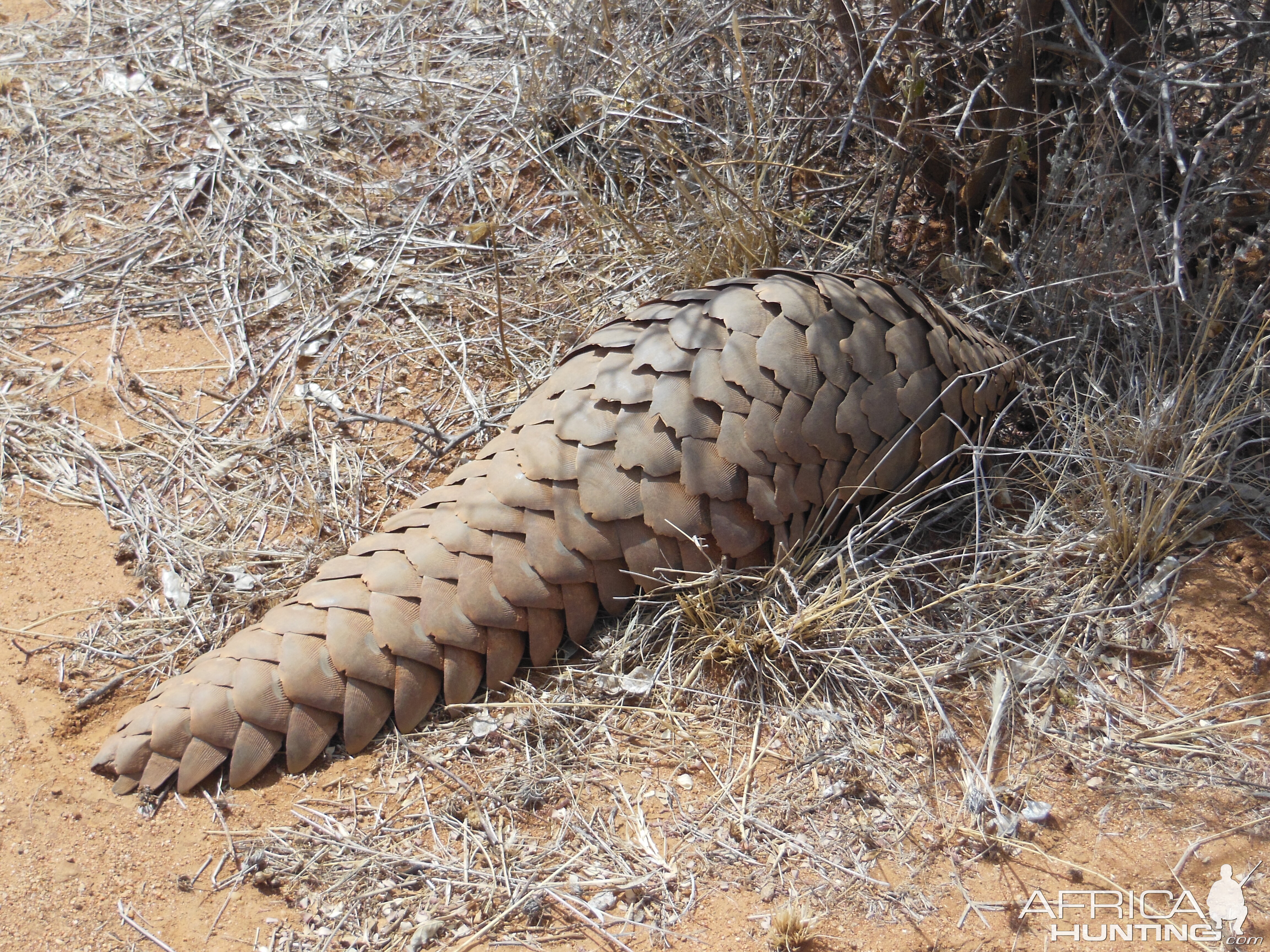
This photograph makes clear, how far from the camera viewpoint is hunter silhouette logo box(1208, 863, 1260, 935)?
173 centimetres

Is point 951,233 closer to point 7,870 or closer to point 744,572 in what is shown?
point 744,572

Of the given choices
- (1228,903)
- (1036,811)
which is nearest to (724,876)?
(1036,811)

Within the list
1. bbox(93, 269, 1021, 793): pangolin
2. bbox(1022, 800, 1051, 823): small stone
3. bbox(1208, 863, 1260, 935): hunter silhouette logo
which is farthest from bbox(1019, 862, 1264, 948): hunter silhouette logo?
bbox(93, 269, 1021, 793): pangolin

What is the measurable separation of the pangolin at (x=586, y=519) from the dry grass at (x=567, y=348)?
0.39 feet

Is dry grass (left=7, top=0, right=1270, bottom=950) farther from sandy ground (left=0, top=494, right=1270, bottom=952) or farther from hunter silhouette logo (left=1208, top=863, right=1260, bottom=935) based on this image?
hunter silhouette logo (left=1208, top=863, right=1260, bottom=935)

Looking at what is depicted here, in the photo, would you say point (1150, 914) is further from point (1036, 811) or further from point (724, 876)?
point (724, 876)

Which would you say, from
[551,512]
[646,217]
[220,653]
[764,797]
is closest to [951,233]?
[646,217]

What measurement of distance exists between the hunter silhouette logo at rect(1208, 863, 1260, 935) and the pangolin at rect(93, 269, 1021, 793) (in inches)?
37.9

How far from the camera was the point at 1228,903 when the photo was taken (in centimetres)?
175

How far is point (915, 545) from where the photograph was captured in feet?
7.82

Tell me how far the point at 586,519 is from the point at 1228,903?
4.61 feet

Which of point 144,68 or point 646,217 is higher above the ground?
point 144,68

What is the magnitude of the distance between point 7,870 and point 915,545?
207cm

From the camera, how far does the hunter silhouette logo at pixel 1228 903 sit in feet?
5.66
